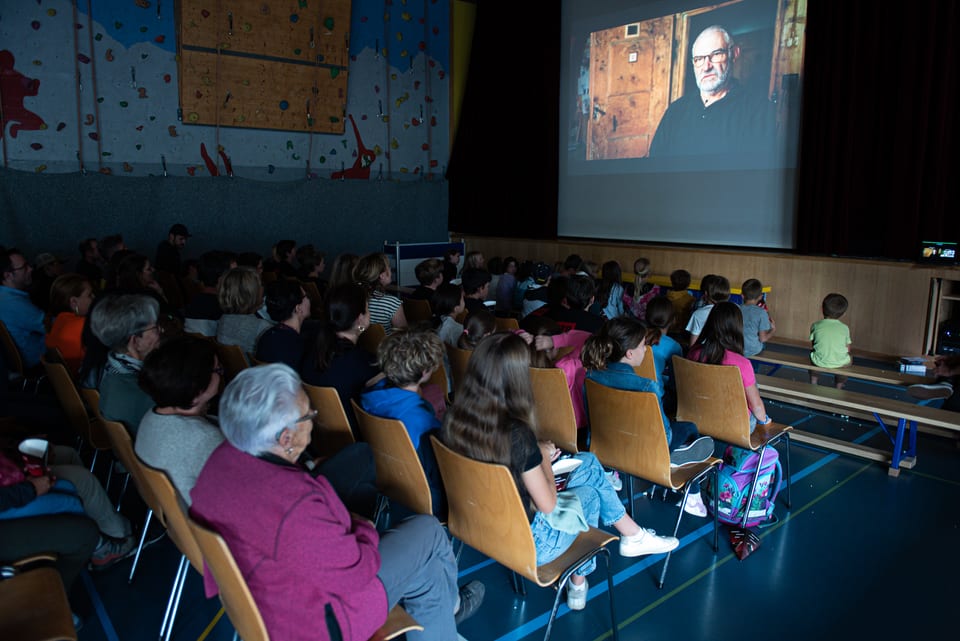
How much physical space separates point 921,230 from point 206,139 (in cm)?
833

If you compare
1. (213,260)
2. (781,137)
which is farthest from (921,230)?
(213,260)

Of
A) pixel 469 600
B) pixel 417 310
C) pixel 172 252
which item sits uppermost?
pixel 172 252

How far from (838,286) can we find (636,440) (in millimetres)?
5292

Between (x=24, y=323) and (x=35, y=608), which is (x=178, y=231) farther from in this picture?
(x=35, y=608)

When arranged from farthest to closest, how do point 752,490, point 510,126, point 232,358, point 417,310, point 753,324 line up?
1. point 510,126
2. point 417,310
3. point 753,324
4. point 232,358
5. point 752,490

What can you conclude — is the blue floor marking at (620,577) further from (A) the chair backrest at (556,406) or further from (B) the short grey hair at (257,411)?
(B) the short grey hair at (257,411)

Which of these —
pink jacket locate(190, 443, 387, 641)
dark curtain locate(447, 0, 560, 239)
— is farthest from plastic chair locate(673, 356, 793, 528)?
dark curtain locate(447, 0, 560, 239)

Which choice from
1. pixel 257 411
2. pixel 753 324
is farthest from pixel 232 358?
pixel 753 324

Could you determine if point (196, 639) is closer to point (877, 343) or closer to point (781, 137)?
point (877, 343)

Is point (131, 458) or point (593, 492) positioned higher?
point (131, 458)

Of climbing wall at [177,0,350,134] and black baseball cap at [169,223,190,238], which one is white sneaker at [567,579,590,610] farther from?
climbing wall at [177,0,350,134]

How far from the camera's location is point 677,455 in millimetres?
2941

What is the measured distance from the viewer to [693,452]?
2.98m

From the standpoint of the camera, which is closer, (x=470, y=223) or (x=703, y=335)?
(x=703, y=335)
